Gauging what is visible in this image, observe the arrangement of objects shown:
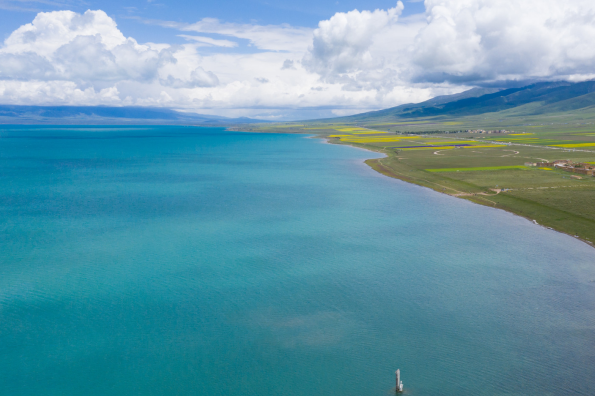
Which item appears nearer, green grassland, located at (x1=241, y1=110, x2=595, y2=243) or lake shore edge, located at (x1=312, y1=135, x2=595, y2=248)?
lake shore edge, located at (x1=312, y1=135, x2=595, y2=248)

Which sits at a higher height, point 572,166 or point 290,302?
point 572,166

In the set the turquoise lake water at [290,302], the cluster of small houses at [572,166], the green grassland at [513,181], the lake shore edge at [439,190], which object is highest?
the cluster of small houses at [572,166]

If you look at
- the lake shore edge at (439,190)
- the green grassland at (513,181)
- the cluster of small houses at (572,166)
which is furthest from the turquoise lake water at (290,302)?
the cluster of small houses at (572,166)

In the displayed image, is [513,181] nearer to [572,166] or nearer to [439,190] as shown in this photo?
[439,190]

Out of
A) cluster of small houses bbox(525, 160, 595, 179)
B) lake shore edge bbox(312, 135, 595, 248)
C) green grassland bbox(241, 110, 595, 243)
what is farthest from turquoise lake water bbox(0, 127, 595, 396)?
cluster of small houses bbox(525, 160, 595, 179)

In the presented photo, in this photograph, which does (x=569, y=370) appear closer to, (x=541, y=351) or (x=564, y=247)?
(x=541, y=351)

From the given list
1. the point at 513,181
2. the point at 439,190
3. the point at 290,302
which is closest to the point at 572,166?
the point at 513,181

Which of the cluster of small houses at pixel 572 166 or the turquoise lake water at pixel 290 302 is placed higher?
the cluster of small houses at pixel 572 166

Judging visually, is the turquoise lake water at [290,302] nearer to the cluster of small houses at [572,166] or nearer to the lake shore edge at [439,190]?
the lake shore edge at [439,190]

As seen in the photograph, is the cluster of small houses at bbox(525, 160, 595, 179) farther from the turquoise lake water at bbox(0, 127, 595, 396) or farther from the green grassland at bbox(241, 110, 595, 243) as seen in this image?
the turquoise lake water at bbox(0, 127, 595, 396)

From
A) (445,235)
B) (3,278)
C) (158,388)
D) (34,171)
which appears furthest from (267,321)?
(34,171)
